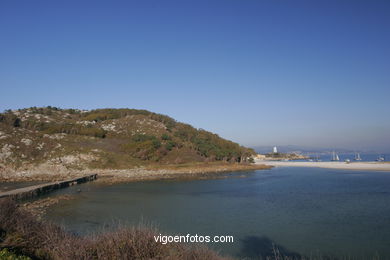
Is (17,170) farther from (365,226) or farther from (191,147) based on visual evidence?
(365,226)

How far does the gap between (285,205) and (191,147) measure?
4640cm

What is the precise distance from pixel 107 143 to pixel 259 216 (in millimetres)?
48015

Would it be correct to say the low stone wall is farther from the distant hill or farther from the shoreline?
the distant hill

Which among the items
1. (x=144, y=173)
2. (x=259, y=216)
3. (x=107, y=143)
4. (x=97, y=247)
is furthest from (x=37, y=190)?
(x=107, y=143)

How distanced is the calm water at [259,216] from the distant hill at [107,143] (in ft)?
79.1

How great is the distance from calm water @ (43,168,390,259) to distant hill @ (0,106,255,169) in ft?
79.1

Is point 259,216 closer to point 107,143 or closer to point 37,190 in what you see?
point 37,190

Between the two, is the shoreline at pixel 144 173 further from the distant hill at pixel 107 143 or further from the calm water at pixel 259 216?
the calm water at pixel 259 216

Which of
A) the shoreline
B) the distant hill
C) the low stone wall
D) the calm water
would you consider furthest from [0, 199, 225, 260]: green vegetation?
the distant hill

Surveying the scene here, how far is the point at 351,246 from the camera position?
12.6 meters

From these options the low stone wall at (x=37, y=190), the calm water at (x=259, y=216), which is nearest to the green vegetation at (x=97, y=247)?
the calm water at (x=259, y=216)

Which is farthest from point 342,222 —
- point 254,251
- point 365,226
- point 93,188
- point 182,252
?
point 93,188

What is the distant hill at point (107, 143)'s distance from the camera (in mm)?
49156

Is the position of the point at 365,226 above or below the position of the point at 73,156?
below
